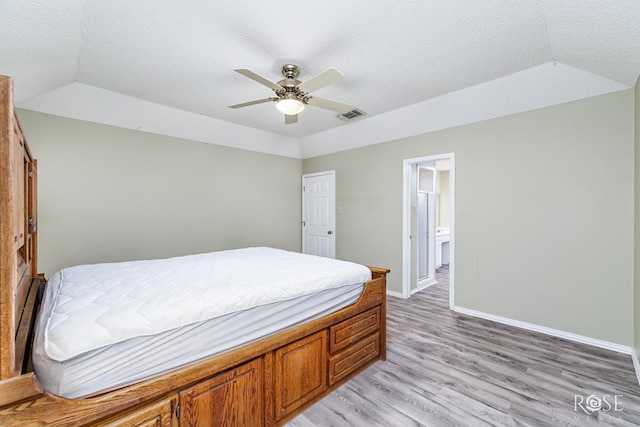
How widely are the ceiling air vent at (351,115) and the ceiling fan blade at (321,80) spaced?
156cm

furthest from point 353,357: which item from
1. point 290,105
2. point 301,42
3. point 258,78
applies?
point 301,42

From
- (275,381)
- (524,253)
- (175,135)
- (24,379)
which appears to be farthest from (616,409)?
(175,135)

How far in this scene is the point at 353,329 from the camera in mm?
2168

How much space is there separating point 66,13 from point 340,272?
98.1 inches

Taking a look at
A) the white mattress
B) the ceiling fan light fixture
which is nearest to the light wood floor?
the white mattress

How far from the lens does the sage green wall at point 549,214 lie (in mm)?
2594

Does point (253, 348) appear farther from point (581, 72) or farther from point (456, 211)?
point (581, 72)

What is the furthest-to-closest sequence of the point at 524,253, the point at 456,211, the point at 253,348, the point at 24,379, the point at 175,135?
1. the point at 175,135
2. the point at 456,211
3. the point at 524,253
4. the point at 253,348
5. the point at 24,379

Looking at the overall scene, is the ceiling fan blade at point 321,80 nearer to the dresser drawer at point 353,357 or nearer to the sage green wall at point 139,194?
the dresser drawer at point 353,357

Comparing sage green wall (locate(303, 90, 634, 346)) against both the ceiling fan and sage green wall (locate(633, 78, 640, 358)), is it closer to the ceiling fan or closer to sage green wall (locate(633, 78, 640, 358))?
sage green wall (locate(633, 78, 640, 358))

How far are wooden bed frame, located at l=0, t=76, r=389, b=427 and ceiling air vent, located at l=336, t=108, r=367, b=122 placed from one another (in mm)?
2211

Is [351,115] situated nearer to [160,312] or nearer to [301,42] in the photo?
[301,42]

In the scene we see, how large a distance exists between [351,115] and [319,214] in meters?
2.02

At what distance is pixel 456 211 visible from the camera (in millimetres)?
3609
